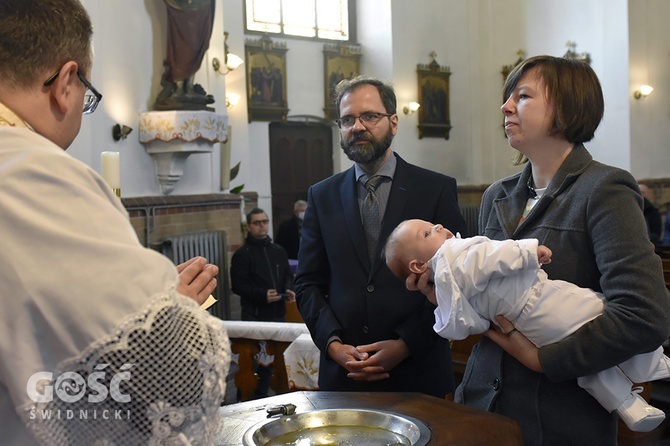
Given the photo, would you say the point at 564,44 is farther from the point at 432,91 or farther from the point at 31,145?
the point at 31,145

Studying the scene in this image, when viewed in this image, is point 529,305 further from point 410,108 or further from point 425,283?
point 410,108

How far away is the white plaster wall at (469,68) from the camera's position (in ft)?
35.2

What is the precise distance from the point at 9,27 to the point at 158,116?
20.6ft

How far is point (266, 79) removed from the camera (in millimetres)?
11812

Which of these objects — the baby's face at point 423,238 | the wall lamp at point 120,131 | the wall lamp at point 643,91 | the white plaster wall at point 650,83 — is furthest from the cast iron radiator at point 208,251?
the wall lamp at point 643,91

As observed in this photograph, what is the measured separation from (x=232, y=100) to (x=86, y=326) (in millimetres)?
9775

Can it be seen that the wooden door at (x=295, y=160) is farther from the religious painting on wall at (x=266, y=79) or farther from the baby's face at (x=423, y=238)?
the baby's face at (x=423, y=238)

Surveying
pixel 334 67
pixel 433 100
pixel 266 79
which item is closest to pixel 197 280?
pixel 266 79

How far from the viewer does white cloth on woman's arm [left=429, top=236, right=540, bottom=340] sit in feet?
6.57

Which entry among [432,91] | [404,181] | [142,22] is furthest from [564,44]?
[404,181]

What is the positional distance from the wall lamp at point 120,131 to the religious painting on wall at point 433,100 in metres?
6.98

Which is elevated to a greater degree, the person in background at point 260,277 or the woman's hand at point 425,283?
the woman's hand at point 425,283

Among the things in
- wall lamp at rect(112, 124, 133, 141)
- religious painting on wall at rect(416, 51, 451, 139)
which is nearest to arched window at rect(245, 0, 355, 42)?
religious painting on wall at rect(416, 51, 451, 139)

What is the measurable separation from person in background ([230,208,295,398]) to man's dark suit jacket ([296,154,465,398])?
156 inches
